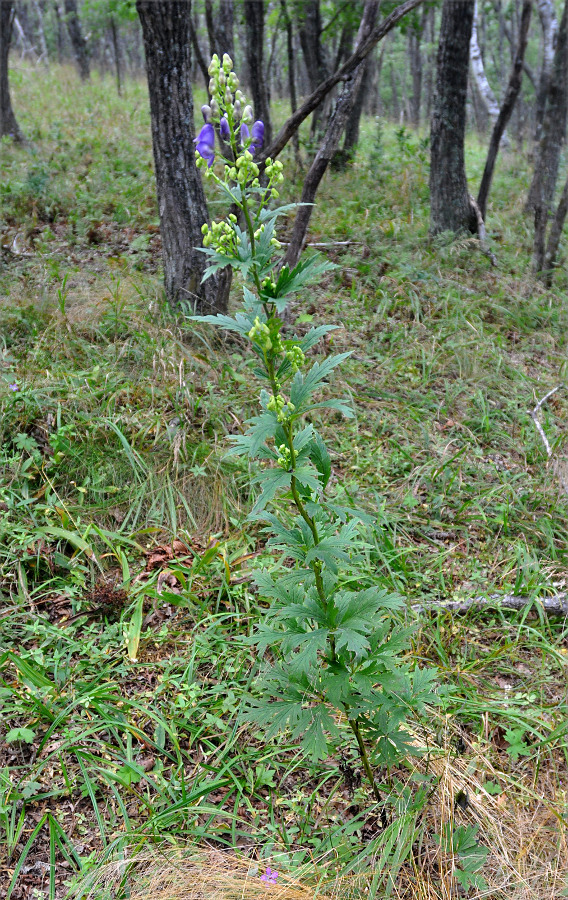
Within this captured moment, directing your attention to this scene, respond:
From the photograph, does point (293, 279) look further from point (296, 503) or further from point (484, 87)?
point (484, 87)

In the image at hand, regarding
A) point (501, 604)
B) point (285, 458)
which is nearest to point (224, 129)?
point (285, 458)

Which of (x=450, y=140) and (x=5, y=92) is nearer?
(x=450, y=140)

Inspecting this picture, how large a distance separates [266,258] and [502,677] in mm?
2227

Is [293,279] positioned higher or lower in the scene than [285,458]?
higher

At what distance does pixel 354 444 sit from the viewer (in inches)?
165

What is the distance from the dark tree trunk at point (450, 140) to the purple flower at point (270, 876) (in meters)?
6.23

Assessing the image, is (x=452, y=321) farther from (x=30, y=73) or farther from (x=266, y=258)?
(x=30, y=73)

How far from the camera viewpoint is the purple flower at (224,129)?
184cm

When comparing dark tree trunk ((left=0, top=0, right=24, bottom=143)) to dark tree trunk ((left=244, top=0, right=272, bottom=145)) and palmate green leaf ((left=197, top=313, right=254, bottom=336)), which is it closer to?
dark tree trunk ((left=244, top=0, right=272, bottom=145))

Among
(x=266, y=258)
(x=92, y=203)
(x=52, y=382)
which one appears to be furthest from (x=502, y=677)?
(x=92, y=203)

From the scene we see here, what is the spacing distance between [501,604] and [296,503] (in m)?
1.75

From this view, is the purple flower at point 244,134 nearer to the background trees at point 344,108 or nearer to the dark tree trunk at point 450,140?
the background trees at point 344,108

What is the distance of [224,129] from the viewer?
6.17ft

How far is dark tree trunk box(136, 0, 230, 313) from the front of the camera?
4.47 metres
